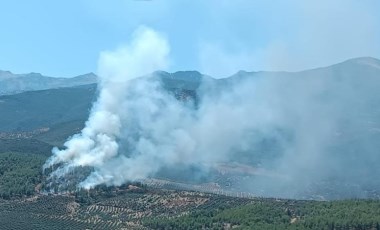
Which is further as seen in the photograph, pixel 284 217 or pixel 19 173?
pixel 19 173

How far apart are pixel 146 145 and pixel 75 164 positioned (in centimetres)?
3617

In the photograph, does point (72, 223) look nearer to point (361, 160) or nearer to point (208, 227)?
point (208, 227)

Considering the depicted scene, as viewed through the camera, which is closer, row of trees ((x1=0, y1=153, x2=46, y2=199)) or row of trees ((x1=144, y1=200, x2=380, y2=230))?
row of trees ((x1=144, y1=200, x2=380, y2=230))

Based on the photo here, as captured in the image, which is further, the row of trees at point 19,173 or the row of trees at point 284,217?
the row of trees at point 19,173

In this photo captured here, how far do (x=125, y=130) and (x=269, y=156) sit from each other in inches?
1849

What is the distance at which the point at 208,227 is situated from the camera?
9369cm

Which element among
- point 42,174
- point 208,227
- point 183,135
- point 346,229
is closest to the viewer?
point 346,229

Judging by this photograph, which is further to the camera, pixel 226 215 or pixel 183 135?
pixel 183 135

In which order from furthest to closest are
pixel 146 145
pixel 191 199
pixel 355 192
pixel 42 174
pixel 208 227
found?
pixel 146 145
pixel 355 192
pixel 42 174
pixel 191 199
pixel 208 227

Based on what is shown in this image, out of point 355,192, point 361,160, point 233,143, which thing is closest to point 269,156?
point 233,143

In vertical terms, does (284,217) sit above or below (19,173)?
below

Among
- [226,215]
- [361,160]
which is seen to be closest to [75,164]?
[226,215]

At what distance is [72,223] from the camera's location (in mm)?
97812

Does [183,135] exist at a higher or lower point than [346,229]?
higher
